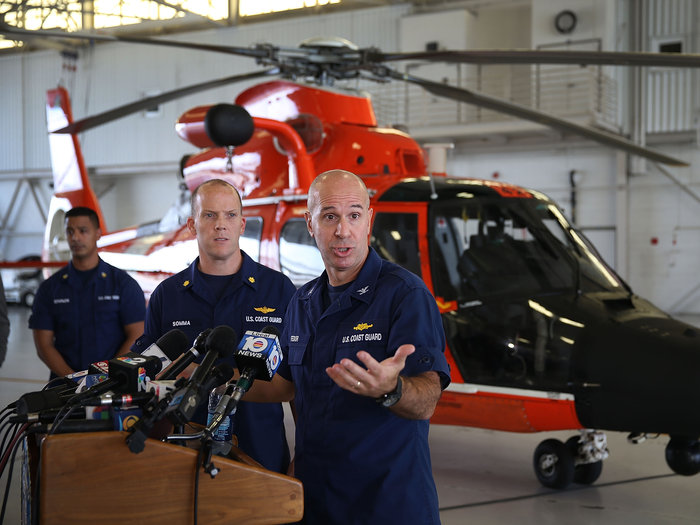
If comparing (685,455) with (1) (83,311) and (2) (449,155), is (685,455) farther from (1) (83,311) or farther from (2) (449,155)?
(2) (449,155)

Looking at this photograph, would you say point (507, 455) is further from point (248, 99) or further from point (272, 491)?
point (272, 491)

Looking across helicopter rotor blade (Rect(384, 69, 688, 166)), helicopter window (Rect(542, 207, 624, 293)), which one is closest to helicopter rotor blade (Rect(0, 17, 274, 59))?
→ helicopter rotor blade (Rect(384, 69, 688, 166))

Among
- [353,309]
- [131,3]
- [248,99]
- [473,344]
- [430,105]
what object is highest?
[131,3]

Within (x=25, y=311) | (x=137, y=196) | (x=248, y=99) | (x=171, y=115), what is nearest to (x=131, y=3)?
(x=171, y=115)

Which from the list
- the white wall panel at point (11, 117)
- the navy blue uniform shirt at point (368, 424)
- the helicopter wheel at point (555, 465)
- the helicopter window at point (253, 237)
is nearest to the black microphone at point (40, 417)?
the navy blue uniform shirt at point (368, 424)

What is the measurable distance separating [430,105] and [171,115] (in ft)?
25.1

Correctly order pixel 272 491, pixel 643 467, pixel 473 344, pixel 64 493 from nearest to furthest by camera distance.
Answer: pixel 64 493 → pixel 272 491 → pixel 473 344 → pixel 643 467

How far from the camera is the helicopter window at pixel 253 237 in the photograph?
543 centimetres

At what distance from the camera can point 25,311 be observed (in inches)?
690

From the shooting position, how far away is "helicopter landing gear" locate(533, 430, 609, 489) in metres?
4.61

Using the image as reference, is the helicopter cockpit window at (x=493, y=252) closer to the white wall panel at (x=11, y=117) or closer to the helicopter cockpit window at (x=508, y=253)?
the helicopter cockpit window at (x=508, y=253)

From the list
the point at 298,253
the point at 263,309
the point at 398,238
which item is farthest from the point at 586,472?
the point at 263,309

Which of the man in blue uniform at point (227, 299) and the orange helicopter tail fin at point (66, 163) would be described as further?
the orange helicopter tail fin at point (66, 163)

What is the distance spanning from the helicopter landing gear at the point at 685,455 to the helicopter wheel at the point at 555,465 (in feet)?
2.05
